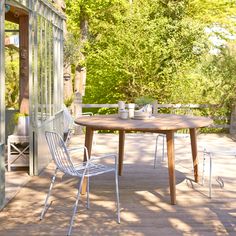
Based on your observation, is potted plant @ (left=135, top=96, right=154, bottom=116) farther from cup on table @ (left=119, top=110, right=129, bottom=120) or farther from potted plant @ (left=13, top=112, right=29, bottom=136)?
potted plant @ (left=13, top=112, right=29, bottom=136)

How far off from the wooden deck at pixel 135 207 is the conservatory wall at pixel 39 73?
0.45m

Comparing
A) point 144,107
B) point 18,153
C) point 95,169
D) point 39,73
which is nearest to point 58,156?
point 95,169

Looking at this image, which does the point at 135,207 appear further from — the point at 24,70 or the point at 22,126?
the point at 24,70

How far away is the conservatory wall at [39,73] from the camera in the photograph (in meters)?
5.89

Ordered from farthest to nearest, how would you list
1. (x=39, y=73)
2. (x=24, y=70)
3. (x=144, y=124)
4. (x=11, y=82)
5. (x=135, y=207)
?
(x=11, y=82), (x=24, y=70), (x=39, y=73), (x=144, y=124), (x=135, y=207)

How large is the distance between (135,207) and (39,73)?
285cm

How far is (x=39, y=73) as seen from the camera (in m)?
6.48

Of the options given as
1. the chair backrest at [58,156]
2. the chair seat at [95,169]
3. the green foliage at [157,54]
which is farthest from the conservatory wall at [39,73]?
the green foliage at [157,54]

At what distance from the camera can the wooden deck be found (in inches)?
153

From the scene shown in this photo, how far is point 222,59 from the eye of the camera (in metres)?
10.6

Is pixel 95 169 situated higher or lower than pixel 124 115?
lower

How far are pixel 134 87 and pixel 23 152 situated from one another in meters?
8.48

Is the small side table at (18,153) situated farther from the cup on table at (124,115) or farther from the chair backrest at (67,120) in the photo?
the chair backrest at (67,120)

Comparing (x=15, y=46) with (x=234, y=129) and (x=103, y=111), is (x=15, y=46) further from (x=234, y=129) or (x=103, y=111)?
(x=103, y=111)
